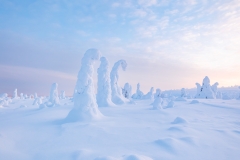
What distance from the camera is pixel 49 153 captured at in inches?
252

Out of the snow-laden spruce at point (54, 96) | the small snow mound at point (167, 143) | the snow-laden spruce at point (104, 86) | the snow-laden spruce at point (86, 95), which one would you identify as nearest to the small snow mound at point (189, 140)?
the small snow mound at point (167, 143)

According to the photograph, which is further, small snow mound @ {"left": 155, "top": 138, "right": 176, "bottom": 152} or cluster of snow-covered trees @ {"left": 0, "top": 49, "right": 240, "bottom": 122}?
cluster of snow-covered trees @ {"left": 0, "top": 49, "right": 240, "bottom": 122}

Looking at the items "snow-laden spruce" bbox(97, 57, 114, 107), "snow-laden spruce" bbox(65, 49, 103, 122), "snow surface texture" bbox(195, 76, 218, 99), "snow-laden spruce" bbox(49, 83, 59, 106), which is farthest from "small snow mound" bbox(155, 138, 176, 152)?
"snow surface texture" bbox(195, 76, 218, 99)

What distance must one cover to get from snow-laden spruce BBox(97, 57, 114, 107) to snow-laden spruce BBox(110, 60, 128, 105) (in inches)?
174

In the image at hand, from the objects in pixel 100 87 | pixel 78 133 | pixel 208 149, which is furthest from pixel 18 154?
pixel 100 87

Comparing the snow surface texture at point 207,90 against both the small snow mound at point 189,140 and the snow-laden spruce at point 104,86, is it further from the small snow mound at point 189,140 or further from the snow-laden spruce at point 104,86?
the small snow mound at point 189,140

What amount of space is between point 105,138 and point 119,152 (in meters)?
1.77

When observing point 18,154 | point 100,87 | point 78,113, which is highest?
point 100,87

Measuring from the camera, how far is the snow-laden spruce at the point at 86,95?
38.5ft

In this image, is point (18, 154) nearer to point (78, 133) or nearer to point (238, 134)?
point (78, 133)

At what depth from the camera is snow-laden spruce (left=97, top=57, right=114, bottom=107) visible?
74.6 feet

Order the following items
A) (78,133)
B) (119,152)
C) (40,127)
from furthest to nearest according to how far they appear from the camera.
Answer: (40,127) → (78,133) → (119,152)

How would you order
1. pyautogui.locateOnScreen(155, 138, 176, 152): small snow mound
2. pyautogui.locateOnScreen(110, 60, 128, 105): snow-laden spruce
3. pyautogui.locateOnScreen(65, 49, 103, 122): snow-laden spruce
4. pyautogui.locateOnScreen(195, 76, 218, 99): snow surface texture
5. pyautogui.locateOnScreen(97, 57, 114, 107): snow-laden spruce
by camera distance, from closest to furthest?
pyautogui.locateOnScreen(155, 138, 176, 152): small snow mound, pyautogui.locateOnScreen(65, 49, 103, 122): snow-laden spruce, pyautogui.locateOnScreen(97, 57, 114, 107): snow-laden spruce, pyautogui.locateOnScreen(110, 60, 128, 105): snow-laden spruce, pyautogui.locateOnScreen(195, 76, 218, 99): snow surface texture

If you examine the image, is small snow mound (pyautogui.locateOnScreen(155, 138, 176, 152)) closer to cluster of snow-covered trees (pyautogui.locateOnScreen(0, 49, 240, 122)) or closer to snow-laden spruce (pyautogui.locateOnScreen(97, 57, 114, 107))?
cluster of snow-covered trees (pyautogui.locateOnScreen(0, 49, 240, 122))
